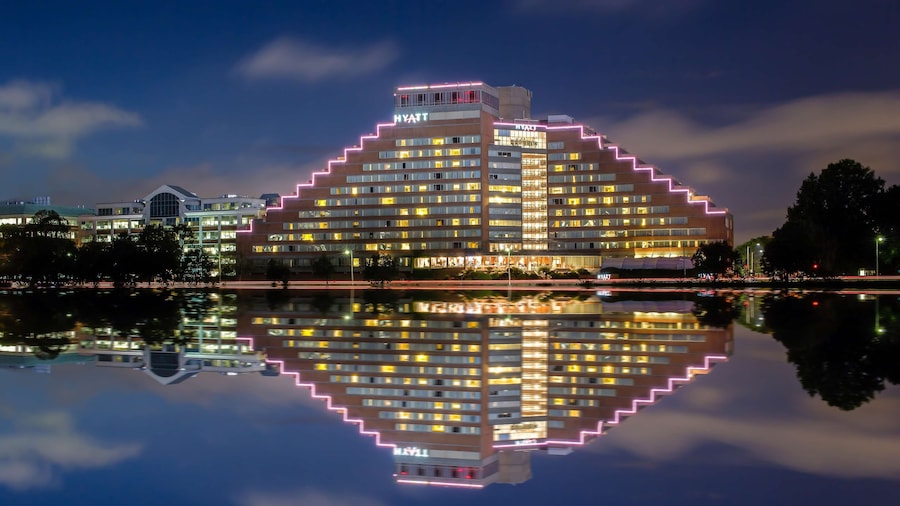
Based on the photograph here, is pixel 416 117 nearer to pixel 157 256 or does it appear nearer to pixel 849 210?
pixel 157 256

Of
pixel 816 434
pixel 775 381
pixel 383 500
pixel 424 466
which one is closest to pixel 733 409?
pixel 816 434

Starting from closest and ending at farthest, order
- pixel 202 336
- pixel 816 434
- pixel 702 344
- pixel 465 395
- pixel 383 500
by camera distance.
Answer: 1. pixel 383 500
2. pixel 816 434
3. pixel 465 395
4. pixel 702 344
5. pixel 202 336

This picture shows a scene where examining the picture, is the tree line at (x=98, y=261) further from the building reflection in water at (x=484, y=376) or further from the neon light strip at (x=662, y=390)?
the neon light strip at (x=662, y=390)

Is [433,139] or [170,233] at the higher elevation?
[433,139]

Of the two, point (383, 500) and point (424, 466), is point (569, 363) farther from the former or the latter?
point (383, 500)

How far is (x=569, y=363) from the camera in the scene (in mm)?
32594

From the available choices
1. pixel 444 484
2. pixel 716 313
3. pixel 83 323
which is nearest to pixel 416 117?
pixel 716 313

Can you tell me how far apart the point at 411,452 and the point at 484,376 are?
32.2ft

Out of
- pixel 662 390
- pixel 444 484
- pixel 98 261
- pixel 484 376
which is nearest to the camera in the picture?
pixel 444 484

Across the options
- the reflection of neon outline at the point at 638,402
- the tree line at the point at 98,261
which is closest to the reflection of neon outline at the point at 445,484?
the reflection of neon outline at the point at 638,402

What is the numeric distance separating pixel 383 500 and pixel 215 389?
1378 centimetres

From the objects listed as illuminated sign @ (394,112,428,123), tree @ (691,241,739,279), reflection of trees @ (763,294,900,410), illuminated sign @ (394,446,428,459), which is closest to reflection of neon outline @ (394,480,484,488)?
illuminated sign @ (394,446,428,459)

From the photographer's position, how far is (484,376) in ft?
97.1

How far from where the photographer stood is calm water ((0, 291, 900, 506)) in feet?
54.2
